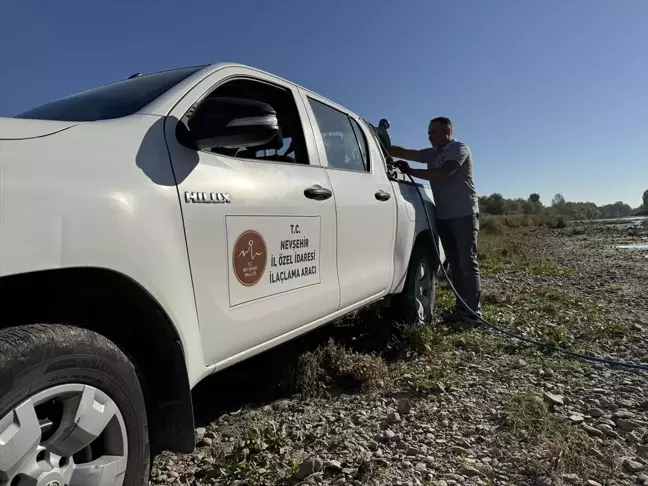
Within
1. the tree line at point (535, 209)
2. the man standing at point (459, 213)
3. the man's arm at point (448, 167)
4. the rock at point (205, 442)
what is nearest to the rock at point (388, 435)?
the rock at point (205, 442)

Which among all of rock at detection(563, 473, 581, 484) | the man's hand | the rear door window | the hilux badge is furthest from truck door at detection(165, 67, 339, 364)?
the man's hand

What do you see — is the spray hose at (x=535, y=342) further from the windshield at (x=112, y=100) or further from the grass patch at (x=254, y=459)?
the windshield at (x=112, y=100)

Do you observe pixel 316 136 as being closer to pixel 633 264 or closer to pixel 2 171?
pixel 2 171

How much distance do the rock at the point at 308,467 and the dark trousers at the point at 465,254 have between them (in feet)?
10.8

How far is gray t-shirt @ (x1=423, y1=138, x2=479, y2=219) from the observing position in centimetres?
516

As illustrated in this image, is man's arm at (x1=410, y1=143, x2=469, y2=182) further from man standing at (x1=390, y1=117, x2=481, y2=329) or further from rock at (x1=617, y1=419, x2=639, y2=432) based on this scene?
rock at (x1=617, y1=419, x2=639, y2=432)

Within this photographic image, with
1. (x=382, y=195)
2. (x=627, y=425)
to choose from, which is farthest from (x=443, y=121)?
(x=627, y=425)

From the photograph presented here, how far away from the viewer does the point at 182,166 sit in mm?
1979

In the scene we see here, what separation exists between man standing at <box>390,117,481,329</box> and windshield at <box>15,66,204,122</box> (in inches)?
119

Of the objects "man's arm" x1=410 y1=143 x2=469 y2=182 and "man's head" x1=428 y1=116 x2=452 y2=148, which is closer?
"man's arm" x1=410 y1=143 x2=469 y2=182

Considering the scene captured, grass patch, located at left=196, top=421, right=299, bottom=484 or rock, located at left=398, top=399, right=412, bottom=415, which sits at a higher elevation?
grass patch, located at left=196, top=421, right=299, bottom=484

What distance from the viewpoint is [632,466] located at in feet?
7.57

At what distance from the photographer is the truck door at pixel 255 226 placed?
2006 mm

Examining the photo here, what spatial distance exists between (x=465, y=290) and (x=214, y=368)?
371 cm
